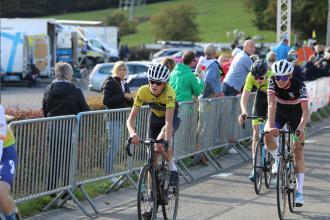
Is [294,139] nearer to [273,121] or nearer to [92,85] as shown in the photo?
[273,121]

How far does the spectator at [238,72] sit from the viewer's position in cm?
1481

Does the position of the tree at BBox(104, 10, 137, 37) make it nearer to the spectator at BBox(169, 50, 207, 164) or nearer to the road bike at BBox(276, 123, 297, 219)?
Answer: the spectator at BBox(169, 50, 207, 164)

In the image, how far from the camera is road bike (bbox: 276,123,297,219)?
9072 mm

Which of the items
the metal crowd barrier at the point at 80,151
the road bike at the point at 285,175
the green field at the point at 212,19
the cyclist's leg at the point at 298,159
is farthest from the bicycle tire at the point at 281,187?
the green field at the point at 212,19

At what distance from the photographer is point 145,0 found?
142m

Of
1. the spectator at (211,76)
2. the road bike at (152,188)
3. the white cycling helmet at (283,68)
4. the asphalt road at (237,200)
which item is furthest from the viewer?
the spectator at (211,76)

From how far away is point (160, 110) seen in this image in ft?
28.9

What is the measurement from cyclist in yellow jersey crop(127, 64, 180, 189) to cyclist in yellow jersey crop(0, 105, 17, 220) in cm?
182

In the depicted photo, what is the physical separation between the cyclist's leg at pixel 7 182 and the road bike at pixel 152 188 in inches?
69.3

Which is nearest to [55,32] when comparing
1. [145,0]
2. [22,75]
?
[22,75]

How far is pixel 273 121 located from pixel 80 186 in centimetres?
256

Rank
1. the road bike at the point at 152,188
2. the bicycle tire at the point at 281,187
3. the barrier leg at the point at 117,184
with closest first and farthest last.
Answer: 1. the road bike at the point at 152,188
2. the bicycle tire at the point at 281,187
3. the barrier leg at the point at 117,184

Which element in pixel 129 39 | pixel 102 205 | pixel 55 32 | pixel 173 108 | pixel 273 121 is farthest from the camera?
pixel 129 39

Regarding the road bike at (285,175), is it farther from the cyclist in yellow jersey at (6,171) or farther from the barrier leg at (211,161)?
the barrier leg at (211,161)
